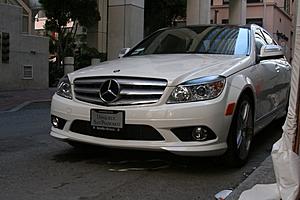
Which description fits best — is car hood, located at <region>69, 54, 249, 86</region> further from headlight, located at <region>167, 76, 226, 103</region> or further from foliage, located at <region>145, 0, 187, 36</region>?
foliage, located at <region>145, 0, 187, 36</region>

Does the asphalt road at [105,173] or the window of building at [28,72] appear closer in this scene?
the asphalt road at [105,173]

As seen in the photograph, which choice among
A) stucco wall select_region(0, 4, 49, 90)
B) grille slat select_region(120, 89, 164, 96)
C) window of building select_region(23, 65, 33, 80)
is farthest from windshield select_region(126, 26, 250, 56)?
window of building select_region(23, 65, 33, 80)

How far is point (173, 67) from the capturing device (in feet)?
16.6

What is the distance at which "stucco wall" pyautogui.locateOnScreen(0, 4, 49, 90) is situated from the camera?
52.4 ft

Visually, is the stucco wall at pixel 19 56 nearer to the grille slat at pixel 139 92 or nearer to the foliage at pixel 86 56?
the foliage at pixel 86 56

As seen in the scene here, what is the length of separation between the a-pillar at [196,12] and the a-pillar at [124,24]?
195 inches

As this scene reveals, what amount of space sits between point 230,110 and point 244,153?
0.68 meters

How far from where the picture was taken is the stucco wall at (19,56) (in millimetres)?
15984

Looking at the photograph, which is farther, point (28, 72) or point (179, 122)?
point (28, 72)

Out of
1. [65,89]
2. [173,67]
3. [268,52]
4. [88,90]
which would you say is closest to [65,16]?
[268,52]

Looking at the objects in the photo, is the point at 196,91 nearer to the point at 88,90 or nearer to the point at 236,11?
the point at 88,90

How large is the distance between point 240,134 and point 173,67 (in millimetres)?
975

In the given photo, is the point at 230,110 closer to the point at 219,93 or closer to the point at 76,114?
the point at 219,93

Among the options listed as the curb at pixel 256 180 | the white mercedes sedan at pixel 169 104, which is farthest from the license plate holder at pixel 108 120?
the curb at pixel 256 180
